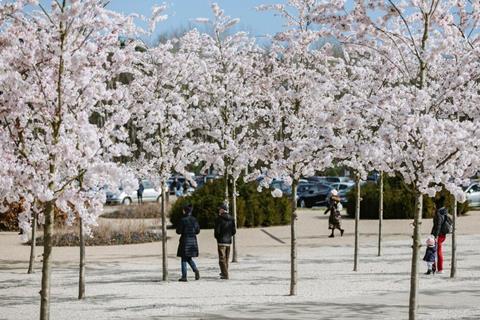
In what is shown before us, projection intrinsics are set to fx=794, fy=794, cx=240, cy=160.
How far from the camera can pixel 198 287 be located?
52.2ft

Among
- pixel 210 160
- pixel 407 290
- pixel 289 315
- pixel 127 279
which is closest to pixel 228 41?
pixel 210 160

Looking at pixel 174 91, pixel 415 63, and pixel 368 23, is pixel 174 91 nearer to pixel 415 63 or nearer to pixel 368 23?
pixel 415 63

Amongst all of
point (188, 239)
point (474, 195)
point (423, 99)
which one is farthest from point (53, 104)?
point (474, 195)

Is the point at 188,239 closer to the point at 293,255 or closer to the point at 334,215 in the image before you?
the point at 293,255

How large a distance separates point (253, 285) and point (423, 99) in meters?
7.30

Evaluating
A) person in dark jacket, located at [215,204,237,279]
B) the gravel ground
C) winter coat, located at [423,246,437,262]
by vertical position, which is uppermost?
person in dark jacket, located at [215,204,237,279]

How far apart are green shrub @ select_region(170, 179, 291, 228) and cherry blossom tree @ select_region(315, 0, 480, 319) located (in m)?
17.9

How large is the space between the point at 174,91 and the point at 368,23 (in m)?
7.62

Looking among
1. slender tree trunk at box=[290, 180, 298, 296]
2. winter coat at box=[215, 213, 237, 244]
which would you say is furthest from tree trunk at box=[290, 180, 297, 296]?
winter coat at box=[215, 213, 237, 244]

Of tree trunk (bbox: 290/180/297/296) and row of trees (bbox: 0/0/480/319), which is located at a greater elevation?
row of trees (bbox: 0/0/480/319)

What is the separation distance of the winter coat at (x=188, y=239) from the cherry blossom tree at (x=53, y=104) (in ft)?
21.6

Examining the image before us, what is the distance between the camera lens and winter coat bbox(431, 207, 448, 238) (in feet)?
58.3

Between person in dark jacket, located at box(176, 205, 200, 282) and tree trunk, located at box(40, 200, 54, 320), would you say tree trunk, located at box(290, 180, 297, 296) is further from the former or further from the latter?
tree trunk, located at box(40, 200, 54, 320)

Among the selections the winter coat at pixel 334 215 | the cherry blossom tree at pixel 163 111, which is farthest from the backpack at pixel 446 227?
the winter coat at pixel 334 215
